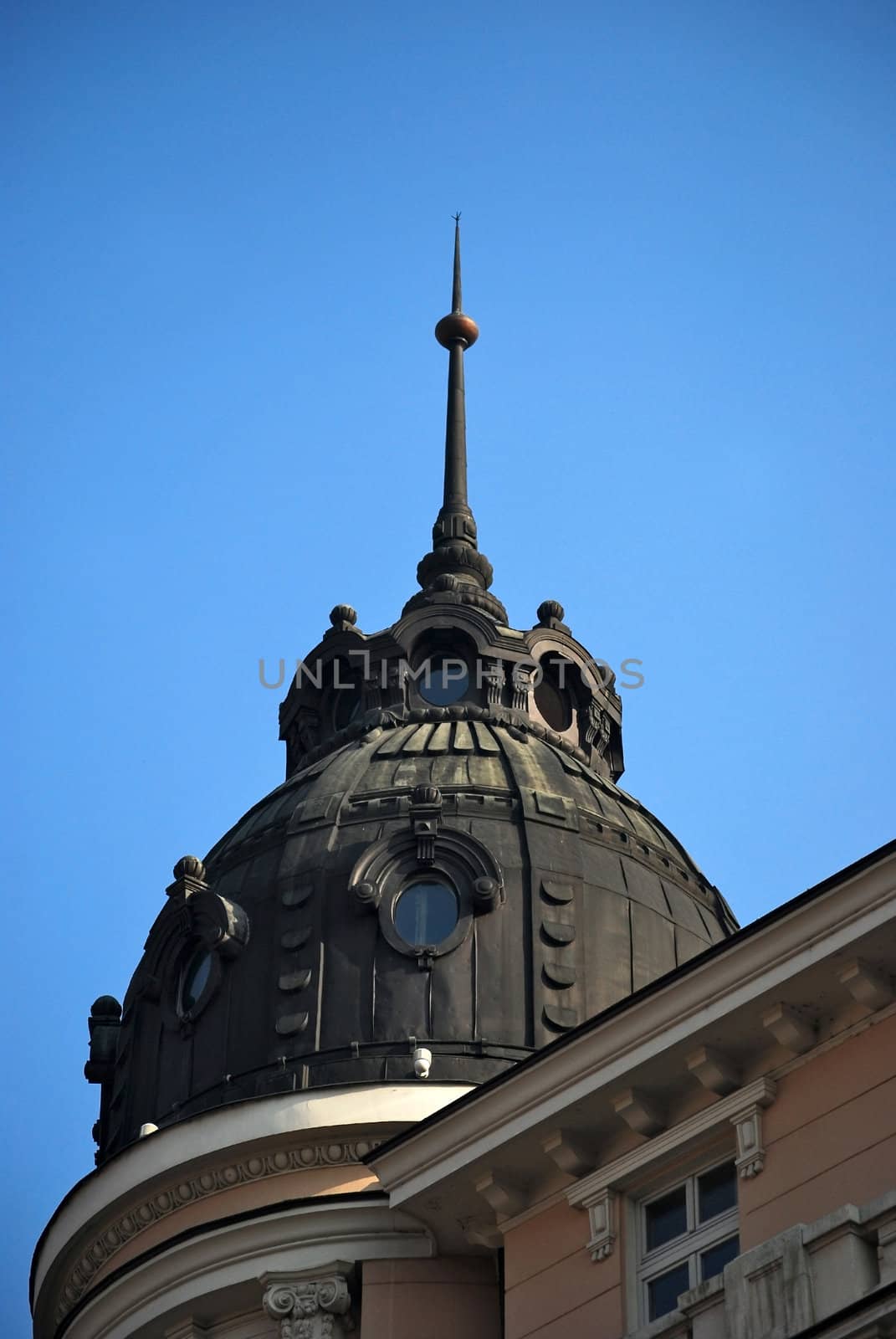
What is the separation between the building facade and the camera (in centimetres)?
2188

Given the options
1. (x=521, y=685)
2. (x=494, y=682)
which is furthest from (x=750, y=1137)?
(x=521, y=685)

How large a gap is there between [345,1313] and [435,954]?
582 cm

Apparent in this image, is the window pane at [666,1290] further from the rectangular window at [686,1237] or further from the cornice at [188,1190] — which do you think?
the cornice at [188,1190]

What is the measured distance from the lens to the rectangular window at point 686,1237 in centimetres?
2236

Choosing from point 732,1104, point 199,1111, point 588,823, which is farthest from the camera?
point 588,823

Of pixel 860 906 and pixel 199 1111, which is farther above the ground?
pixel 199 1111

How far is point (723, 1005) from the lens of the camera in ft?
74.0

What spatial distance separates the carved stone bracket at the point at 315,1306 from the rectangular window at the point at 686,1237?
530 centimetres

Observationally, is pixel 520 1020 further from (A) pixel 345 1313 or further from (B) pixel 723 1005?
(B) pixel 723 1005

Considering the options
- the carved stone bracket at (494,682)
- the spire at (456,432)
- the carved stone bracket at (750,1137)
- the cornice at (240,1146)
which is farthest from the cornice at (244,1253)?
the spire at (456,432)

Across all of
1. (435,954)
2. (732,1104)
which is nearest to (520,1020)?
(435,954)

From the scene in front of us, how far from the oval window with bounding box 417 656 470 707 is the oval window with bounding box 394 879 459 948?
213 inches

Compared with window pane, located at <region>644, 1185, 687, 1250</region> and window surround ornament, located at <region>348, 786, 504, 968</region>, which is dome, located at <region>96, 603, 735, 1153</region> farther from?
window pane, located at <region>644, 1185, 687, 1250</region>

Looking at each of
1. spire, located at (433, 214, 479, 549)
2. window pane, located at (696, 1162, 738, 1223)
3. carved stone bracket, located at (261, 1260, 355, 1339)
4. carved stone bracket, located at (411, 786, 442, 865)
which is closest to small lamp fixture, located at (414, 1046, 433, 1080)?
carved stone bracket, located at (411, 786, 442, 865)
